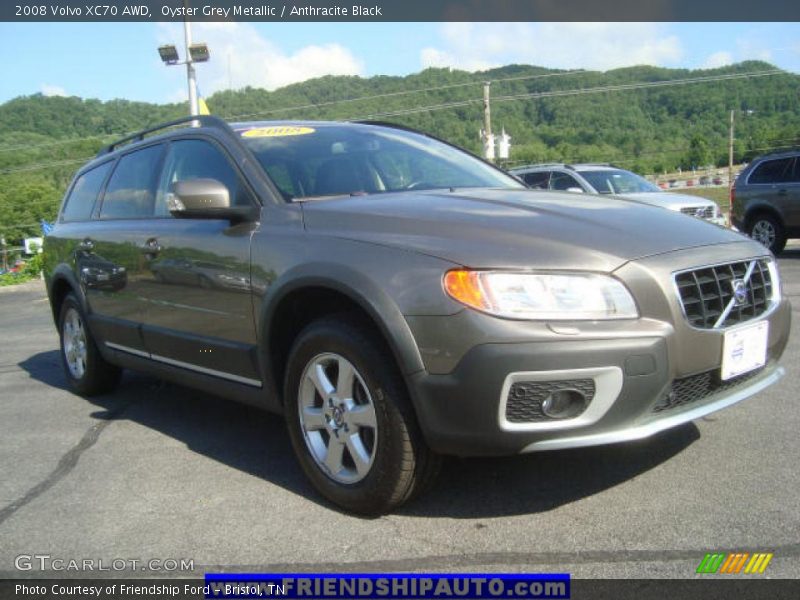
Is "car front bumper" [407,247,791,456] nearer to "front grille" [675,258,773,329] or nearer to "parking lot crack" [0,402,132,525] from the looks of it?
"front grille" [675,258,773,329]

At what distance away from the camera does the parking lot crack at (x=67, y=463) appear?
11.3ft

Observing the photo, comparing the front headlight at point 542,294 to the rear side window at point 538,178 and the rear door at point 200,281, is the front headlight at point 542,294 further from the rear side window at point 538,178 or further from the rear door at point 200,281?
the rear side window at point 538,178

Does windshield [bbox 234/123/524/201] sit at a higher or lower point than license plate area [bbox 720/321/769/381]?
higher

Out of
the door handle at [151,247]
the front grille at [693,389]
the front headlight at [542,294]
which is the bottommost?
the front grille at [693,389]

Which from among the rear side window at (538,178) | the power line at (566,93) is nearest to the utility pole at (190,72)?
the rear side window at (538,178)

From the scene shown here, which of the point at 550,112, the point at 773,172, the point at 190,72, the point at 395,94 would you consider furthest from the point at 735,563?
the point at 550,112

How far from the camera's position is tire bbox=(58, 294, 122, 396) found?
530cm

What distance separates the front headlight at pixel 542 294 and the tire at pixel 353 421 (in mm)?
454

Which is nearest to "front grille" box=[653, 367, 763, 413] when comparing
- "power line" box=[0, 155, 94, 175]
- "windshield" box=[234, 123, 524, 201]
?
"windshield" box=[234, 123, 524, 201]

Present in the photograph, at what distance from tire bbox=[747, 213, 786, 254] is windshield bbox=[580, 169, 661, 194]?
6.17ft

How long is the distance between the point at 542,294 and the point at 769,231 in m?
12.0

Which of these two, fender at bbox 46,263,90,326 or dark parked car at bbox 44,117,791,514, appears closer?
dark parked car at bbox 44,117,791,514

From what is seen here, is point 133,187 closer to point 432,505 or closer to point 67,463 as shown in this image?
point 67,463

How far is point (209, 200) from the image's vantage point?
3465 millimetres
